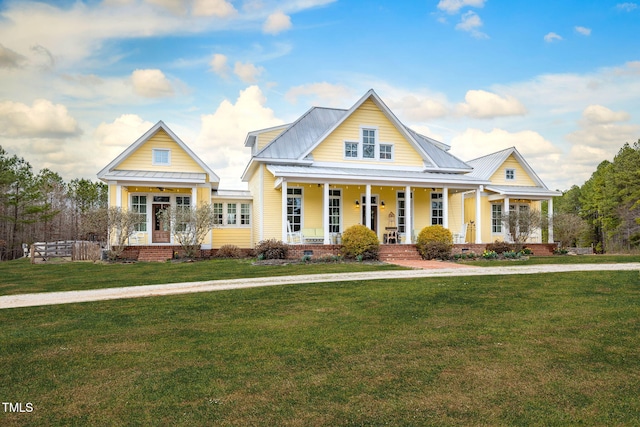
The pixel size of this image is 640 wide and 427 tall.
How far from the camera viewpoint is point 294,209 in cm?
2095

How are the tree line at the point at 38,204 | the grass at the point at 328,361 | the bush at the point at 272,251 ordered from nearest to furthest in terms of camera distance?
1. the grass at the point at 328,361
2. the bush at the point at 272,251
3. the tree line at the point at 38,204

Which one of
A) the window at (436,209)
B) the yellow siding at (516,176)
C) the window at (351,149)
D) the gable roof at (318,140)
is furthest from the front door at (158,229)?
the yellow siding at (516,176)

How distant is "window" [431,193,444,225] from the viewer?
23.1 meters

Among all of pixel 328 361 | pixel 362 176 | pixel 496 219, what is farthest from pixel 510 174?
pixel 328 361

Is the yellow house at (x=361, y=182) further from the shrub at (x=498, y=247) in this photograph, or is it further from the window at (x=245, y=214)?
the shrub at (x=498, y=247)

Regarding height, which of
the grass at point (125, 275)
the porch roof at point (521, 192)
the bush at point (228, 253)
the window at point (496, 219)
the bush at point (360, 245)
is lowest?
the grass at point (125, 275)

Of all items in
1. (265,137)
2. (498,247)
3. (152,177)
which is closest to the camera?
(498,247)

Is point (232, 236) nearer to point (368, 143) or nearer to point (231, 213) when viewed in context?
point (231, 213)

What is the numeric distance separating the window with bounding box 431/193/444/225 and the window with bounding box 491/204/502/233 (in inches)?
159

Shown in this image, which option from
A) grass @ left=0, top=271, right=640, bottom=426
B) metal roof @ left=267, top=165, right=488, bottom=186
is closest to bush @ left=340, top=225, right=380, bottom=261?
metal roof @ left=267, top=165, right=488, bottom=186

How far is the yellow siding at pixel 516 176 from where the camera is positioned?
25.7m

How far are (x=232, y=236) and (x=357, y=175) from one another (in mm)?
7846

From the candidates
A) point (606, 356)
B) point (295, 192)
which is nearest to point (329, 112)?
point (295, 192)

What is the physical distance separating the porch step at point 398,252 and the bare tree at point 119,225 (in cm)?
1084
